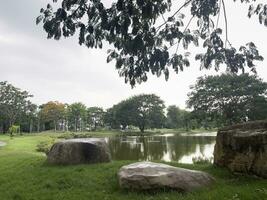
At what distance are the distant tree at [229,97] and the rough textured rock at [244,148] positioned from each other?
29711mm

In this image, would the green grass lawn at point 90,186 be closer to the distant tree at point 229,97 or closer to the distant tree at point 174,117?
the distant tree at point 229,97

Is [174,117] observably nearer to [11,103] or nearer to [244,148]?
[11,103]

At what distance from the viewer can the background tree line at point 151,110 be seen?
40.0 metres

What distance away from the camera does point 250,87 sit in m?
40.2

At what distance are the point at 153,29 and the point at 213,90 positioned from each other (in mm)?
38972

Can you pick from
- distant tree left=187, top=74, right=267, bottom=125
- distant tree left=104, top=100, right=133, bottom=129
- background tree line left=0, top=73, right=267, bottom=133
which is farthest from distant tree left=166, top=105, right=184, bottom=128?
distant tree left=187, top=74, right=267, bottom=125

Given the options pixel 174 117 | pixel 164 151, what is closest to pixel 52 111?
pixel 174 117

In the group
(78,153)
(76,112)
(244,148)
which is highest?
(76,112)

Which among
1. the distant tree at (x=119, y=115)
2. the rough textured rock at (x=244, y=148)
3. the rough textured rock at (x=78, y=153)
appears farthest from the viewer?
the distant tree at (x=119, y=115)

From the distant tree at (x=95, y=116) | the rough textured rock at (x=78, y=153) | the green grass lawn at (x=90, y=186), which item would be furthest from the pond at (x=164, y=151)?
the distant tree at (x=95, y=116)

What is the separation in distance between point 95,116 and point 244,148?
95627 mm

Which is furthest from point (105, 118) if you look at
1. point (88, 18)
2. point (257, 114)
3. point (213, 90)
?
point (88, 18)

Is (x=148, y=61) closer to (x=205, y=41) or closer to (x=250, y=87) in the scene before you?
(x=205, y=41)

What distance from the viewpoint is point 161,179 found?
7.56 m
